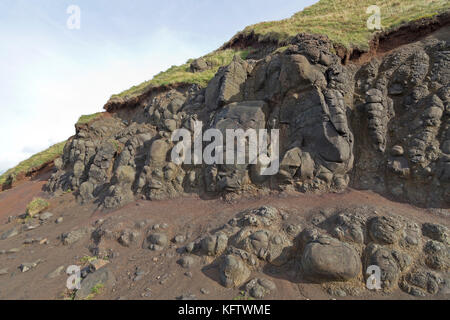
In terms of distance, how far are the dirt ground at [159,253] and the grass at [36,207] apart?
1395 mm

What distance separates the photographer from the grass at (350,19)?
12.0 metres

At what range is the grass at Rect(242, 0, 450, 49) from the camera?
39.5ft

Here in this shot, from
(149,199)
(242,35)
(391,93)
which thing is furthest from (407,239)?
(242,35)

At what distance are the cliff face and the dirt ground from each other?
0.78 metres

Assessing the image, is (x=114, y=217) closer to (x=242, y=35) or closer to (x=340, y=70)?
(x=340, y=70)

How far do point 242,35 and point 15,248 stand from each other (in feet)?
107

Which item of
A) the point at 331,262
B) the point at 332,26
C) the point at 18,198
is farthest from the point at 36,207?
the point at 332,26

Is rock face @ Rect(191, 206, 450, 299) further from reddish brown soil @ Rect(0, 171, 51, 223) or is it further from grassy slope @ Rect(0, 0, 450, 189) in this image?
reddish brown soil @ Rect(0, 171, 51, 223)

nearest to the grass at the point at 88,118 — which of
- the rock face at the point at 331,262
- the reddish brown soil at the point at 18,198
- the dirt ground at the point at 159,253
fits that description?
the reddish brown soil at the point at 18,198

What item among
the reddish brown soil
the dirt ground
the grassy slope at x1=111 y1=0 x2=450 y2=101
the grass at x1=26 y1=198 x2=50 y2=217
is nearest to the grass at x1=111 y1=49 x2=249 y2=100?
the grassy slope at x1=111 y1=0 x2=450 y2=101

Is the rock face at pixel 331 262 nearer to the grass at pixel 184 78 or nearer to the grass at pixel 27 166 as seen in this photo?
the grass at pixel 184 78

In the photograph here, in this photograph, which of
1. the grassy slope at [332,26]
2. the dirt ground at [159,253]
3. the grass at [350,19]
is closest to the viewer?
the dirt ground at [159,253]

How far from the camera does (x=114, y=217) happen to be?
391 inches

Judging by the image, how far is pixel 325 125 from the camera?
8758 mm
